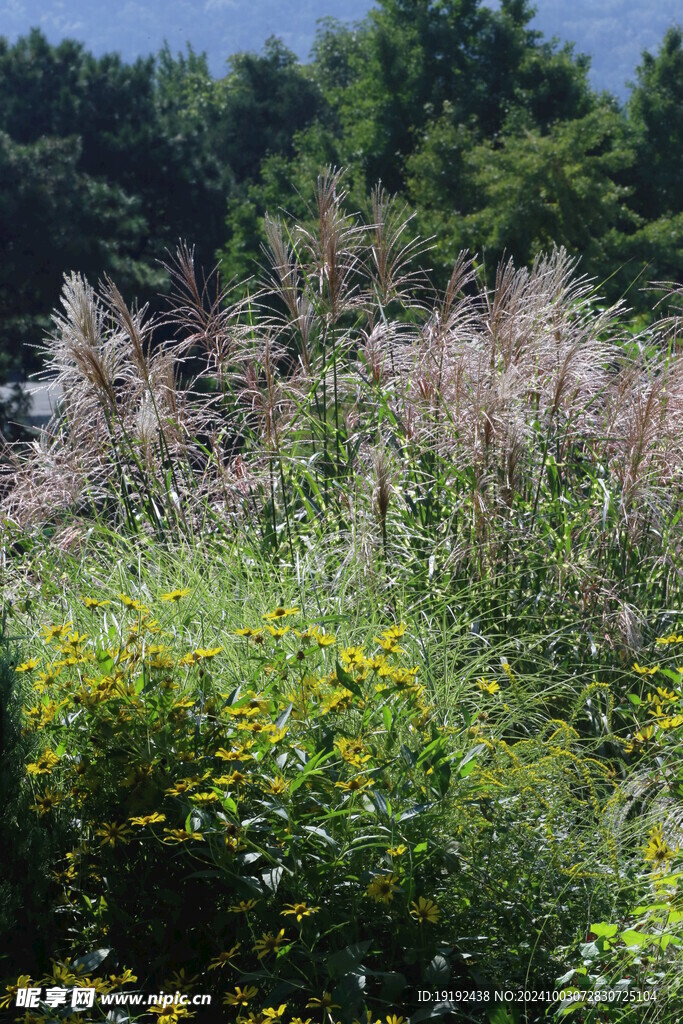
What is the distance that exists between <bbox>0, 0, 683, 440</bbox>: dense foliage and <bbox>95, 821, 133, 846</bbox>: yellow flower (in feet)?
66.7

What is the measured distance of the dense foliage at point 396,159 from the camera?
22797 millimetres

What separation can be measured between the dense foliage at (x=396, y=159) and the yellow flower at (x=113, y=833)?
2034cm

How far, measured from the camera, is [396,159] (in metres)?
28.6

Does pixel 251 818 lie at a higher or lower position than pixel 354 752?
lower

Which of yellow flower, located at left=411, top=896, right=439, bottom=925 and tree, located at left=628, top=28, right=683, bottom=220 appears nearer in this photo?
yellow flower, located at left=411, top=896, right=439, bottom=925

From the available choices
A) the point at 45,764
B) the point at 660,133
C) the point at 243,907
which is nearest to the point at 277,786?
the point at 243,907

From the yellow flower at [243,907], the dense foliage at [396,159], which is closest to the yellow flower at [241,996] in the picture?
the yellow flower at [243,907]

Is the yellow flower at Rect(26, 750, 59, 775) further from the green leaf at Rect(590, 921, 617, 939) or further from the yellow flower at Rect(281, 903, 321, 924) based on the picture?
the green leaf at Rect(590, 921, 617, 939)

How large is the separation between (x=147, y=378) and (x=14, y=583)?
3.73 ft

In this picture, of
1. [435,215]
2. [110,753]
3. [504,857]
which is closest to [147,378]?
[110,753]

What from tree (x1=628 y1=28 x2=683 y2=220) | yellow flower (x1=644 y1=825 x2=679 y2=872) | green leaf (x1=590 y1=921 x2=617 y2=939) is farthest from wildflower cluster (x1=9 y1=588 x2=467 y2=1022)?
tree (x1=628 y1=28 x2=683 y2=220)

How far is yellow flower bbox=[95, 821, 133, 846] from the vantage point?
231 centimetres

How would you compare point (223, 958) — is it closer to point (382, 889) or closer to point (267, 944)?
point (267, 944)

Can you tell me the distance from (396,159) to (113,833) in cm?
2840
